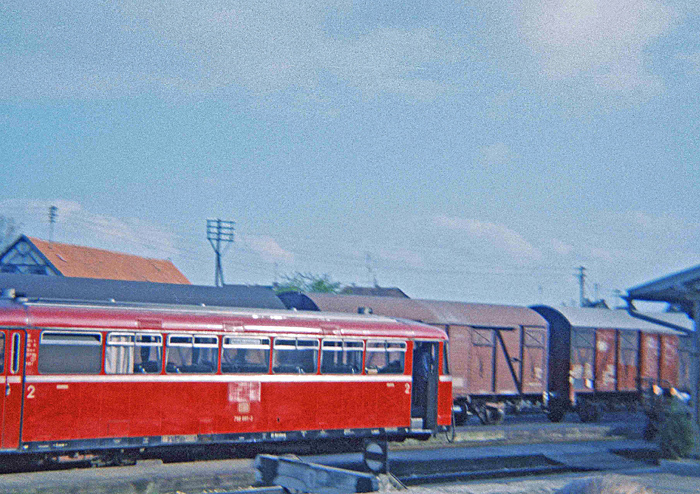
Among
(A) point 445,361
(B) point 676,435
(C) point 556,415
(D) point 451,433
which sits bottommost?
(C) point 556,415

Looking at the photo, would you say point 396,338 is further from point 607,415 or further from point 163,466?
point 607,415

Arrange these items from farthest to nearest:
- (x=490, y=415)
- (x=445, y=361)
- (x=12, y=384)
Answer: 1. (x=490, y=415)
2. (x=445, y=361)
3. (x=12, y=384)

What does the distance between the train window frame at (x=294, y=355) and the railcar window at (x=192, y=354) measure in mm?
1191

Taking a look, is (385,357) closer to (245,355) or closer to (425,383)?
(425,383)

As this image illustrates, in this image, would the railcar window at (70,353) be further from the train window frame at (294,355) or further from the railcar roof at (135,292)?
the railcar roof at (135,292)

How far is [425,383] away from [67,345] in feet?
25.2

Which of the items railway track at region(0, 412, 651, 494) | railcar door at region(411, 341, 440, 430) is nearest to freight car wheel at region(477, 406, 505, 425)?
railway track at region(0, 412, 651, 494)

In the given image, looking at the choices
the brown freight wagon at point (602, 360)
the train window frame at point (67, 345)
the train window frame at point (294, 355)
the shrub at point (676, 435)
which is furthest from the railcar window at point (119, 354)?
the brown freight wagon at point (602, 360)

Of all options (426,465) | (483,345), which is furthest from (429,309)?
(426,465)

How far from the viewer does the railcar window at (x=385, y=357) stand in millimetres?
15086

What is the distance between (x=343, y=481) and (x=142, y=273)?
4344cm

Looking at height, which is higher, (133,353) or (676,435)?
(133,353)

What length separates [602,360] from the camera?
77.6ft

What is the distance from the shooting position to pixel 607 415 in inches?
1038
